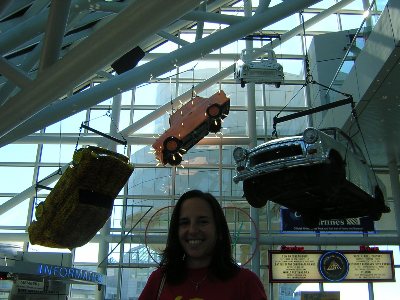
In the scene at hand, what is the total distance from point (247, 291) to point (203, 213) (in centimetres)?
36

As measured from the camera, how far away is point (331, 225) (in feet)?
56.9

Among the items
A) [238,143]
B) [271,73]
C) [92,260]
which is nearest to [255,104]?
[238,143]

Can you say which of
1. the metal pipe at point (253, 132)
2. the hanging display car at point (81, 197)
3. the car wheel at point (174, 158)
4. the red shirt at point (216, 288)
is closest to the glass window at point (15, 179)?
the metal pipe at point (253, 132)

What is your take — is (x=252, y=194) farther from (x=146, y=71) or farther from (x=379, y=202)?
(x=146, y=71)

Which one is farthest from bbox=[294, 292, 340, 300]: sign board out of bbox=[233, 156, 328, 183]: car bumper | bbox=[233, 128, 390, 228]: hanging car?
bbox=[233, 156, 328, 183]: car bumper

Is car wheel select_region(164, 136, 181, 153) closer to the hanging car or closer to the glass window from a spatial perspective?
the hanging car

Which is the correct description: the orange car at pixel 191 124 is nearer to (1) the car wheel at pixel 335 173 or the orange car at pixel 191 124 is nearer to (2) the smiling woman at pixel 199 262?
(1) the car wheel at pixel 335 173

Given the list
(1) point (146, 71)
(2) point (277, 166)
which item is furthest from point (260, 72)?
(2) point (277, 166)

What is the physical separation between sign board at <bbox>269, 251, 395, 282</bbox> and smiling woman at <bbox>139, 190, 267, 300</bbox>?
13646mm

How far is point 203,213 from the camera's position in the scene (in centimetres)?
201

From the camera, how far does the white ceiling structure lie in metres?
5.45

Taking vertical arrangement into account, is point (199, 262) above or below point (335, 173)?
below

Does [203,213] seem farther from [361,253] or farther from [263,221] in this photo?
[263,221]

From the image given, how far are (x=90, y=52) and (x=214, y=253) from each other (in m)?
4.42
